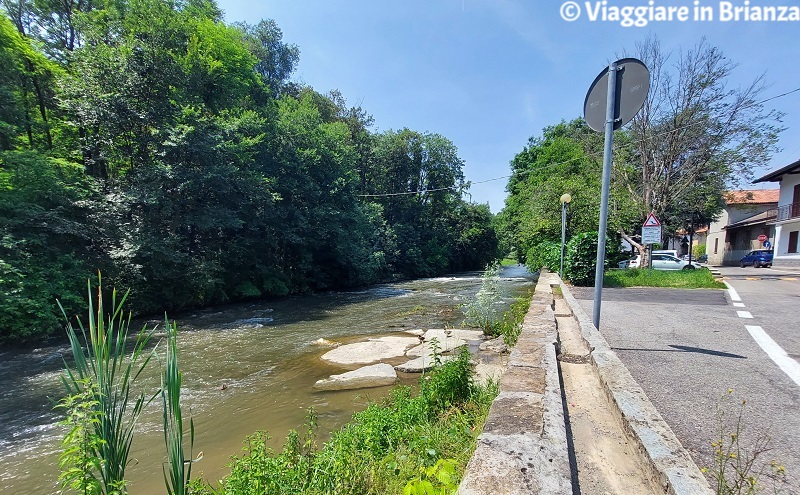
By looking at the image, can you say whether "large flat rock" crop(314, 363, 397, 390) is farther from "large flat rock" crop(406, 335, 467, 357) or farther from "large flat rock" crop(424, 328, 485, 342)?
"large flat rock" crop(424, 328, 485, 342)

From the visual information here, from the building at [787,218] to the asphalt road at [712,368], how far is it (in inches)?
892

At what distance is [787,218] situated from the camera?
22859 mm

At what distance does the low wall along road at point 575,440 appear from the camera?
1.53 meters

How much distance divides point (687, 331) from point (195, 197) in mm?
15519

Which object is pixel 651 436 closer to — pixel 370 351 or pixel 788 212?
pixel 370 351

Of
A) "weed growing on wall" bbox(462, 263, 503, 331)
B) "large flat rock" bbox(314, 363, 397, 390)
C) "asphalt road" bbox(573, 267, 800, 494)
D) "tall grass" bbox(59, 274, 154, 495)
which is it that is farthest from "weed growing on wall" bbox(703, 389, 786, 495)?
"weed growing on wall" bbox(462, 263, 503, 331)

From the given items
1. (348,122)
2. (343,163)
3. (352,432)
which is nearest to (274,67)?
(348,122)

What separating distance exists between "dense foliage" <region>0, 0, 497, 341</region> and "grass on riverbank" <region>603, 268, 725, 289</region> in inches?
554

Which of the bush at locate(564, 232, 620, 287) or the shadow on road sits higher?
the bush at locate(564, 232, 620, 287)

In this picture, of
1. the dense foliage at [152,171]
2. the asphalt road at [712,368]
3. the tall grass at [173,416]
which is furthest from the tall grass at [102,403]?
the dense foliage at [152,171]

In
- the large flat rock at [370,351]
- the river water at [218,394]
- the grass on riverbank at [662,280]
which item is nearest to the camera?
the river water at [218,394]

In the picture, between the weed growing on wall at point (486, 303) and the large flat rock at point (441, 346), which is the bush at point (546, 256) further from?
the large flat rock at point (441, 346)

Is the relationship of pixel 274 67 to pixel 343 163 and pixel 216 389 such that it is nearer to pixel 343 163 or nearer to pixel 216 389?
pixel 343 163

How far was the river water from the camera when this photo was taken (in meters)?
3.82
